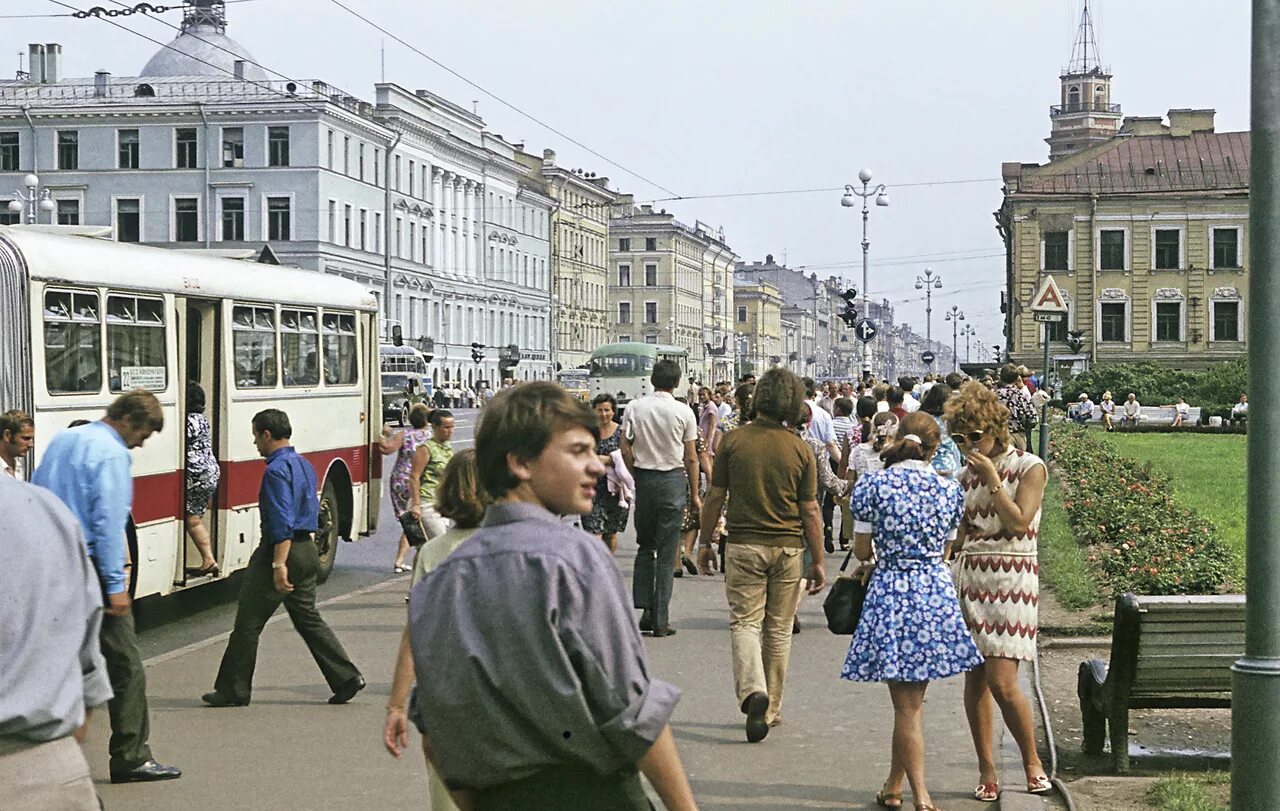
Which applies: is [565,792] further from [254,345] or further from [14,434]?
[254,345]

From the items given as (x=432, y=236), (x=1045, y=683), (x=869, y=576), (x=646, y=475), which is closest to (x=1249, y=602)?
(x=869, y=576)

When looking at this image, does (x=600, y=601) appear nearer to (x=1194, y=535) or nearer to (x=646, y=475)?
(x=646, y=475)

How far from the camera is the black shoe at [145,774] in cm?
853

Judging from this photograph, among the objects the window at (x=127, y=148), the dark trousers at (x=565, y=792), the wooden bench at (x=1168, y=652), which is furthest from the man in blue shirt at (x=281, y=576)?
the window at (x=127, y=148)

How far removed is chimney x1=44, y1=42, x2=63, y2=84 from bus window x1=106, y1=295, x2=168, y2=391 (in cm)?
7760

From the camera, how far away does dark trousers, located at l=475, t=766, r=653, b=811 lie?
366 centimetres

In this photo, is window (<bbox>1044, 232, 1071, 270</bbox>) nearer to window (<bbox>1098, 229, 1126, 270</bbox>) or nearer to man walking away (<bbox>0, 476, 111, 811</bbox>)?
window (<bbox>1098, 229, 1126, 270</bbox>)

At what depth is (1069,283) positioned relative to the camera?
283 feet

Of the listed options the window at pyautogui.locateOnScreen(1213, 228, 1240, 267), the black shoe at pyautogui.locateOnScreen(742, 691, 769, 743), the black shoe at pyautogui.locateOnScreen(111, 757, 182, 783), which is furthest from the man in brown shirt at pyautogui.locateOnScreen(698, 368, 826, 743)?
the window at pyautogui.locateOnScreen(1213, 228, 1240, 267)

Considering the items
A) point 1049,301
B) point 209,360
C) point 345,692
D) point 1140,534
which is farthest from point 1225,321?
point 345,692

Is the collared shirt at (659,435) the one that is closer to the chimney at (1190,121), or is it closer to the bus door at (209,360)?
the bus door at (209,360)

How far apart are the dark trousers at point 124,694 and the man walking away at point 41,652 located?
411 centimetres

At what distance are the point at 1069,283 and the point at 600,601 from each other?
85.4 metres

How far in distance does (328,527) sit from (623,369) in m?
52.0
